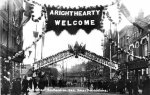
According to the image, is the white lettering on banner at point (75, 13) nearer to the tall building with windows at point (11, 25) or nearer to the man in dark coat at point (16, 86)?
the man in dark coat at point (16, 86)

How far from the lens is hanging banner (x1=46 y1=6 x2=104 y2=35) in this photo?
14.2m

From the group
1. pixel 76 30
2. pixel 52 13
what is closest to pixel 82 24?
pixel 76 30

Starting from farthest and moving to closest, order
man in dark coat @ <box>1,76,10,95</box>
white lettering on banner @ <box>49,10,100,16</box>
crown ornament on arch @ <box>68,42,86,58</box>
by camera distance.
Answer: crown ornament on arch @ <box>68,42,86,58</box> → man in dark coat @ <box>1,76,10,95</box> → white lettering on banner @ <box>49,10,100,16</box>

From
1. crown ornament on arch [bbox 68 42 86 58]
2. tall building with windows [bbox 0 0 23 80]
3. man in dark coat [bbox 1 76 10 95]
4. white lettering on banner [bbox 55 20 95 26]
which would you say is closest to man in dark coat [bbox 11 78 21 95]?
man in dark coat [bbox 1 76 10 95]

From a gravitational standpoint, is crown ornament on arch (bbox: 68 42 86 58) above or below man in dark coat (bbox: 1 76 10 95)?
above

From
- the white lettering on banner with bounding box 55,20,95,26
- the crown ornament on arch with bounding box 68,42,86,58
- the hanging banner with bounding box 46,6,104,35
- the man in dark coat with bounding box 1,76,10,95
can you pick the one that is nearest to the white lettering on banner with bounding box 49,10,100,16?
the hanging banner with bounding box 46,6,104,35

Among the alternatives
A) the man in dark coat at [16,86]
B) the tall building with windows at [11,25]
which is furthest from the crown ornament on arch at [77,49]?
the tall building with windows at [11,25]

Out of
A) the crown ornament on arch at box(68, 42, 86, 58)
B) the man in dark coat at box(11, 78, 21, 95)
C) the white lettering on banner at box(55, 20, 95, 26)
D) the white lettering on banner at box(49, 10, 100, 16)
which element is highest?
the white lettering on banner at box(49, 10, 100, 16)

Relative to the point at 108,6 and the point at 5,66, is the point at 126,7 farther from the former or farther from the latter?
the point at 5,66

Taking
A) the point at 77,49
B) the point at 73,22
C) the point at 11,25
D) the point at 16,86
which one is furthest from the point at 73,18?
the point at 11,25

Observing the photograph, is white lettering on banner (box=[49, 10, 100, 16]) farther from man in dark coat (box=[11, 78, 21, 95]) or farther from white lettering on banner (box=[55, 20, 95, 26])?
man in dark coat (box=[11, 78, 21, 95])

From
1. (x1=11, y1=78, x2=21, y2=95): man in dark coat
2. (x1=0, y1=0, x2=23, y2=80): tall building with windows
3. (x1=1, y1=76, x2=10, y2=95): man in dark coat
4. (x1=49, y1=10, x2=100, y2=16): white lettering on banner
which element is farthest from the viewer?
(x1=0, y1=0, x2=23, y2=80): tall building with windows

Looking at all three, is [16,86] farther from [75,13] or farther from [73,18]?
[75,13]

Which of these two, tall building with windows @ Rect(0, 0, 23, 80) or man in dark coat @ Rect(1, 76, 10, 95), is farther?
tall building with windows @ Rect(0, 0, 23, 80)
